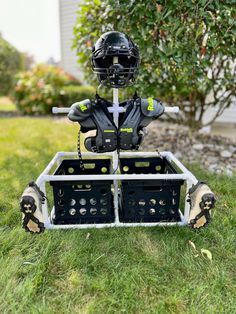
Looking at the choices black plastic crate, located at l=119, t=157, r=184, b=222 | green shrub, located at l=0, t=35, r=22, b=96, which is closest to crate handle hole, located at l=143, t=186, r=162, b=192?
black plastic crate, located at l=119, t=157, r=184, b=222

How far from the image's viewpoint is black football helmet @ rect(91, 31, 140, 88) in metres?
1.70

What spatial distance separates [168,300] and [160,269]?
0.68 feet

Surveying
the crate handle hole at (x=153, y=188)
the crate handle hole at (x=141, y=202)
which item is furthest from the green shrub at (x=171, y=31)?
the crate handle hole at (x=141, y=202)

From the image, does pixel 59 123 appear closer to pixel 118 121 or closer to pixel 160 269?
pixel 118 121

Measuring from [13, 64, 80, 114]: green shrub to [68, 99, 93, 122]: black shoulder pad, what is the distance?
182 inches

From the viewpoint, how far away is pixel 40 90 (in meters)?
6.24

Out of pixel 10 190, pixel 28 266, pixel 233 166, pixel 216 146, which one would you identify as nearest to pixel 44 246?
pixel 28 266

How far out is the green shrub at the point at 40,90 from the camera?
245 inches

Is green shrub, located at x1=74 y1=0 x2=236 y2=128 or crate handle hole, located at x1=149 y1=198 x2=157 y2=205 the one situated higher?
→ green shrub, located at x1=74 y1=0 x2=236 y2=128

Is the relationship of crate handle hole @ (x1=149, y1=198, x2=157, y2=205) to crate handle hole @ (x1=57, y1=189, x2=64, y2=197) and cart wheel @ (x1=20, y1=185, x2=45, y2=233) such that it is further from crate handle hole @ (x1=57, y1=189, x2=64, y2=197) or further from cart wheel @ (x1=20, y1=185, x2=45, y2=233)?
cart wheel @ (x1=20, y1=185, x2=45, y2=233)

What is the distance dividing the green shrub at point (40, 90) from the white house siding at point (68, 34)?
0.88m

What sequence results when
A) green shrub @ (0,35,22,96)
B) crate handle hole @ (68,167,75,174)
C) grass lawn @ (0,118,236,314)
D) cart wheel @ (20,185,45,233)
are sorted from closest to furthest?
1. grass lawn @ (0,118,236,314)
2. cart wheel @ (20,185,45,233)
3. crate handle hole @ (68,167,75,174)
4. green shrub @ (0,35,22,96)

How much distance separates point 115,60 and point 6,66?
715cm

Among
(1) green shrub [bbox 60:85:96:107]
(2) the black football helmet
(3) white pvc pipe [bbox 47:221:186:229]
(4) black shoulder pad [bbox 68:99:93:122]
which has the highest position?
(2) the black football helmet
